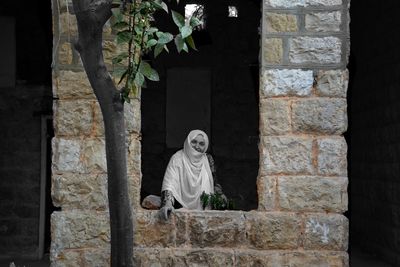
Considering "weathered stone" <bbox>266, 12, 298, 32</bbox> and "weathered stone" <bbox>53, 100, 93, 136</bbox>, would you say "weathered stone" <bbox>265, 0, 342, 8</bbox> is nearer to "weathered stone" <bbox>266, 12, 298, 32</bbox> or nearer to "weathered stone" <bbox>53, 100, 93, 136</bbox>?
"weathered stone" <bbox>266, 12, 298, 32</bbox>

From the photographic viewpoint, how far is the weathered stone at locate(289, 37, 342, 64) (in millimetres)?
5461

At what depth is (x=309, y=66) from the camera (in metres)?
5.45

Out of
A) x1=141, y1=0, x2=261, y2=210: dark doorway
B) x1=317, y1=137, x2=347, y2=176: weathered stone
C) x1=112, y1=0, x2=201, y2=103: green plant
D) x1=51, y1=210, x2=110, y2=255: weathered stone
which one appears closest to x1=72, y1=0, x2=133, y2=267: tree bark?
x1=112, y1=0, x2=201, y2=103: green plant

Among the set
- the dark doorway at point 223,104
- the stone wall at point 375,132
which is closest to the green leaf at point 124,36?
the stone wall at point 375,132

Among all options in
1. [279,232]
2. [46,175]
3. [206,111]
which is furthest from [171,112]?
[279,232]

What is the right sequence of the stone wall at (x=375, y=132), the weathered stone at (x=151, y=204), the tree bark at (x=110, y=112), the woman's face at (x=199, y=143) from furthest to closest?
the stone wall at (x=375, y=132)
the woman's face at (x=199, y=143)
the weathered stone at (x=151, y=204)
the tree bark at (x=110, y=112)

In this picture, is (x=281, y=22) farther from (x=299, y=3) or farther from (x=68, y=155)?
(x=68, y=155)

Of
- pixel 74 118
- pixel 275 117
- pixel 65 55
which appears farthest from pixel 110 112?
pixel 275 117

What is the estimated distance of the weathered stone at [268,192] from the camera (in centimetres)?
543

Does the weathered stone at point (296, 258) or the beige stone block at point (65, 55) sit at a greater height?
the beige stone block at point (65, 55)

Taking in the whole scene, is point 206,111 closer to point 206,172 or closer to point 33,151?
point 33,151

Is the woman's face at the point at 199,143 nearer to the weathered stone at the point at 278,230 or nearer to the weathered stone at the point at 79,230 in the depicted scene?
the weathered stone at the point at 278,230

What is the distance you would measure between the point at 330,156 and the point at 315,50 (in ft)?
2.73

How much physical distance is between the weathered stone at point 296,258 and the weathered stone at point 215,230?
18cm
